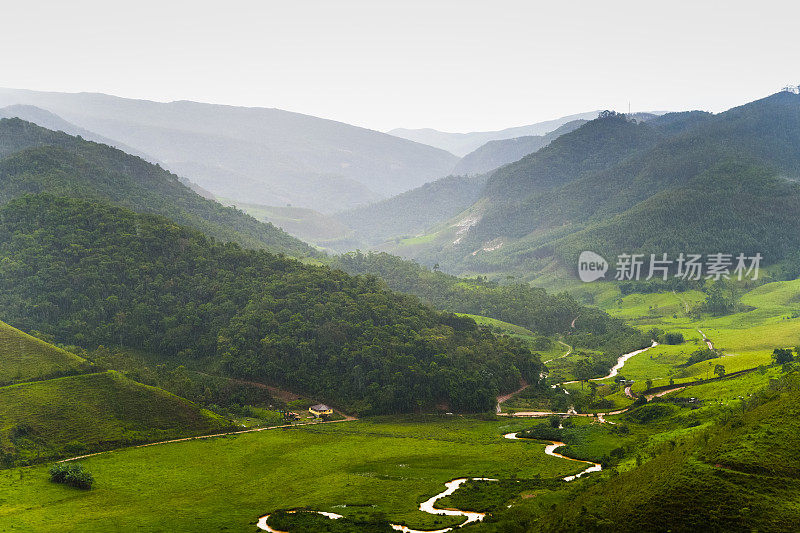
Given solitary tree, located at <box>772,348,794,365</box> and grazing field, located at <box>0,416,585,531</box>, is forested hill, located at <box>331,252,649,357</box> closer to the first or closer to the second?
solitary tree, located at <box>772,348,794,365</box>

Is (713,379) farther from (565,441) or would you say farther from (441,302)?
(441,302)

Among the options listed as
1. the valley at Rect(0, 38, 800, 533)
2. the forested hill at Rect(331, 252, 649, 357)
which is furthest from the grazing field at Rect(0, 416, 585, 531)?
the forested hill at Rect(331, 252, 649, 357)

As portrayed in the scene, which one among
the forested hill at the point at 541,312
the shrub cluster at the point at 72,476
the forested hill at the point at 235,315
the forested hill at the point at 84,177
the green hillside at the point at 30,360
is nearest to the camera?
the shrub cluster at the point at 72,476

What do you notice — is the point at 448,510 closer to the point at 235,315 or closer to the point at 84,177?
the point at 235,315

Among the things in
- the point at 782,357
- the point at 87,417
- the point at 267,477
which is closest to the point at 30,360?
the point at 87,417

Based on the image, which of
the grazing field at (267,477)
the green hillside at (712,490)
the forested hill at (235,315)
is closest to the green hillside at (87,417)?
the grazing field at (267,477)

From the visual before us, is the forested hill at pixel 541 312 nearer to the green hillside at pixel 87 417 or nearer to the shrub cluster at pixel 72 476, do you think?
the green hillside at pixel 87 417

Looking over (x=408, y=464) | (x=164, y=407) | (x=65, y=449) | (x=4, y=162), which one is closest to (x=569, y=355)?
(x=408, y=464)
